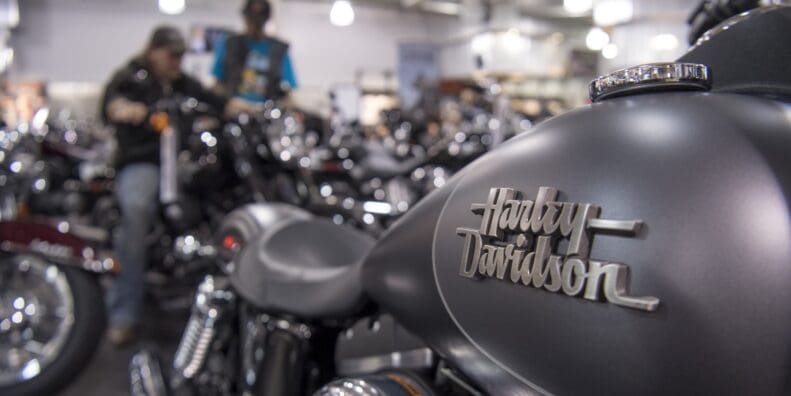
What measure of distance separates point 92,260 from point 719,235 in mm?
2793

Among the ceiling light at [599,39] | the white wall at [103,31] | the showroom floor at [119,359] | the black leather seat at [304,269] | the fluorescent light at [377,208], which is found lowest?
the showroom floor at [119,359]

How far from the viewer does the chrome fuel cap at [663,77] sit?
67 centimetres

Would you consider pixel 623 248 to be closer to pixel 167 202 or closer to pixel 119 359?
pixel 167 202

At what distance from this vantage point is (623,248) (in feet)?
1.89

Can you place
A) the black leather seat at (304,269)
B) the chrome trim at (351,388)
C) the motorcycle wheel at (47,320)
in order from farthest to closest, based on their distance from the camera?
the motorcycle wheel at (47,320), the black leather seat at (304,269), the chrome trim at (351,388)

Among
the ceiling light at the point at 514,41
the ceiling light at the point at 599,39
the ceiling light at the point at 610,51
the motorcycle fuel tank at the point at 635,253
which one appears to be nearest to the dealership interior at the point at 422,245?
the motorcycle fuel tank at the point at 635,253

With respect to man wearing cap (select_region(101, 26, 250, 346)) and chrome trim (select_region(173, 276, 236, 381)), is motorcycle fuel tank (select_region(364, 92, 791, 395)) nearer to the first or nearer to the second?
chrome trim (select_region(173, 276, 236, 381))

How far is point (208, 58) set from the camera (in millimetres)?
16000

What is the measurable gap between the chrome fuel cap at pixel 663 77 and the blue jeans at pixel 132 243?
2.96 m

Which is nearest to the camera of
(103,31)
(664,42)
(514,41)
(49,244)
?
(49,244)

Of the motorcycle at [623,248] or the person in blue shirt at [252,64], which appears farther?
the person in blue shirt at [252,64]

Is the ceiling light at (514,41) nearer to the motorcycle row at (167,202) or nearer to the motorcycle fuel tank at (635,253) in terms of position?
the motorcycle row at (167,202)

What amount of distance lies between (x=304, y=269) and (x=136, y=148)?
247 centimetres

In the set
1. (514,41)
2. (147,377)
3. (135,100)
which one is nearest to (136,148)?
(135,100)
